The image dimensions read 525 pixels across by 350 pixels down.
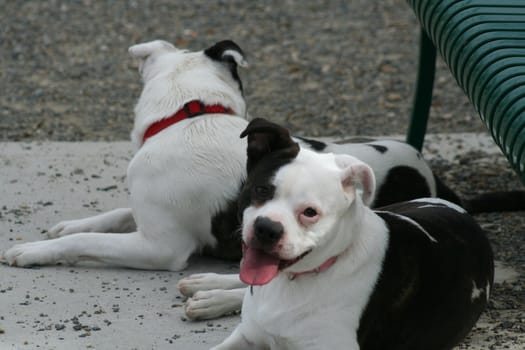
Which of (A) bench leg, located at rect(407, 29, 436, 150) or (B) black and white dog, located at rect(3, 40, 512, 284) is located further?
(A) bench leg, located at rect(407, 29, 436, 150)

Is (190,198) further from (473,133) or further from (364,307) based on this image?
(473,133)

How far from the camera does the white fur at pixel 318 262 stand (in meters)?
3.64

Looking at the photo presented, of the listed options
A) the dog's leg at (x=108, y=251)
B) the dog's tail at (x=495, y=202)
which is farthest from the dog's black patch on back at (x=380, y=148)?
the dog's leg at (x=108, y=251)

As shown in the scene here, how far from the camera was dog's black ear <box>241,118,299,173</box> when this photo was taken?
391 cm

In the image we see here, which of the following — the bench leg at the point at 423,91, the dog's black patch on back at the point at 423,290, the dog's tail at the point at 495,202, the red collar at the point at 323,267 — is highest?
the red collar at the point at 323,267

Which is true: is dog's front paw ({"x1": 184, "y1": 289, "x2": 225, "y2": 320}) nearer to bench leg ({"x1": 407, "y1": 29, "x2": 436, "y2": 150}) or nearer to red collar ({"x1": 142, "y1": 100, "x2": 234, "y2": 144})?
red collar ({"x1": 142, "y1": 100, "x2": 234, "y2": 144})

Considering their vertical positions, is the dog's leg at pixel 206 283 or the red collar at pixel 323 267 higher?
the red collar at pixel 323 267

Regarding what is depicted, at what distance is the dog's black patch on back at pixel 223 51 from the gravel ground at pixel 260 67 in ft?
5.64

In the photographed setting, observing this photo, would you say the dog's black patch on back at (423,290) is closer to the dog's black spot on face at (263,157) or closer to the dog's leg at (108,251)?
the dog's black spot on face at (263,157)

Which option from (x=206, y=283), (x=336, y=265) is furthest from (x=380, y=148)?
(x=336, y=265)

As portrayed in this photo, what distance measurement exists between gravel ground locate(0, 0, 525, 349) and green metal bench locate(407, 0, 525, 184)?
1577 mm

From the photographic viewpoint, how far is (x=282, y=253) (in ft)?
11.8

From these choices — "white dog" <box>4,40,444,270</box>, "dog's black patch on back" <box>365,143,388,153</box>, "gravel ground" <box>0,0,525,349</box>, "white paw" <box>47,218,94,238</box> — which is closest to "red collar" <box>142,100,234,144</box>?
"white dog" <box>4,40,444,270</box>

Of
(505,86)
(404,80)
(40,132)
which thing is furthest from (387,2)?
(505,86)
